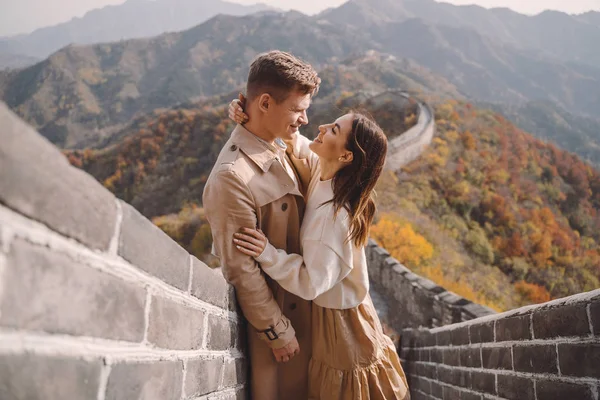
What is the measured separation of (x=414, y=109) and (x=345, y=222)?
30.3m

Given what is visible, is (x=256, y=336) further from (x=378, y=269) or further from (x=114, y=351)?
(x=378, y=269)

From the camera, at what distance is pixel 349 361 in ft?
7.06

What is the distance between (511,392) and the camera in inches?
82.7

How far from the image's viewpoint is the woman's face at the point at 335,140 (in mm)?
2189

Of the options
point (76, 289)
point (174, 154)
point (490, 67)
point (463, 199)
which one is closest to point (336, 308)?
point (76, 289)

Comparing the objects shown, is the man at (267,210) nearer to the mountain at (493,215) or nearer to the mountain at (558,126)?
the mountain at (493,215)

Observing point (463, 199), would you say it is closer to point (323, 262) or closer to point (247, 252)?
point (323, 262)

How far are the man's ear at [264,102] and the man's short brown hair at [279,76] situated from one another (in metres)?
0.02

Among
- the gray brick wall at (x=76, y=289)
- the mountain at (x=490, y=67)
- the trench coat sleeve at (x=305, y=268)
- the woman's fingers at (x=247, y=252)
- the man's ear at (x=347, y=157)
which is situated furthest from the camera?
the mountain at (x=490, y=67)

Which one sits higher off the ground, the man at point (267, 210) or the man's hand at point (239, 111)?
the man's hand at point (239, 111)

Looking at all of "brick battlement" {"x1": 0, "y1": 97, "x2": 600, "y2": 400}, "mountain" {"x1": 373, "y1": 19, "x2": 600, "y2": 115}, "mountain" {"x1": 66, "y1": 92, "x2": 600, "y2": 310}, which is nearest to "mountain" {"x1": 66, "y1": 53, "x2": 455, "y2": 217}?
"mountain" {"x1": 66, "y1": 92, "x2": 600, "y2": 310}

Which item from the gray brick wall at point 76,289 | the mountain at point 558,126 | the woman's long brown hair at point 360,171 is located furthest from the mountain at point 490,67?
the gray brick wall at point 76,289

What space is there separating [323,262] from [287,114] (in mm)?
728

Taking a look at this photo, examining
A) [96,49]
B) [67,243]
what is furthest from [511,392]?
[96,49]
